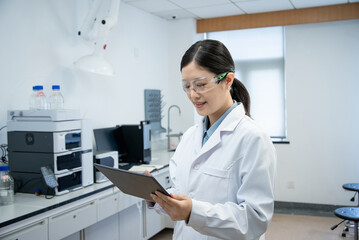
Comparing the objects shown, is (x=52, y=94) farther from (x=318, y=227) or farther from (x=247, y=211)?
(x=318, y=227)

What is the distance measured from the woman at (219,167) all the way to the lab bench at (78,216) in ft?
2.96

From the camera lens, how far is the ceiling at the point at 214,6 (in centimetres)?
379

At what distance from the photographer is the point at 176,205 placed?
108 centimetres

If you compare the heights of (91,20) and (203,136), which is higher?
(91,20)

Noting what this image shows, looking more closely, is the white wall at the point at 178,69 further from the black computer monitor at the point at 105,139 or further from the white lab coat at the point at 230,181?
the white lab coat at the point at 230,181

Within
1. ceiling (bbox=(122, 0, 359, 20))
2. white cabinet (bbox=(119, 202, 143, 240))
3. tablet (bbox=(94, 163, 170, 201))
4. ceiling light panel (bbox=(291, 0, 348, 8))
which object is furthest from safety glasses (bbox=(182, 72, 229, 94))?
ceiling light panel (bbox=(291, 0, 348, 8))

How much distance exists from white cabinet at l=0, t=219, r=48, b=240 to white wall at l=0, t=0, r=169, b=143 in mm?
739

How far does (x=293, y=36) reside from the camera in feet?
14.4

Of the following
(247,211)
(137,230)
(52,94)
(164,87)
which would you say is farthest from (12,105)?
(164,87)

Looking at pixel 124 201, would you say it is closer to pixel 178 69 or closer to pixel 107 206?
pixel 107 206

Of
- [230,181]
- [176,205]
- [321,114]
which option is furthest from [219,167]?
[321,114]

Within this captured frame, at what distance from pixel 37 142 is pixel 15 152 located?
18 centimetres

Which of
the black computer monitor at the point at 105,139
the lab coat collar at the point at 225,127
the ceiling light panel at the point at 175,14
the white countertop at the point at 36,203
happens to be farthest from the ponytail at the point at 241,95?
the ceiling light panel at the point at 175,14

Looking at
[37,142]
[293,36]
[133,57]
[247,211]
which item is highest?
[293,36]
